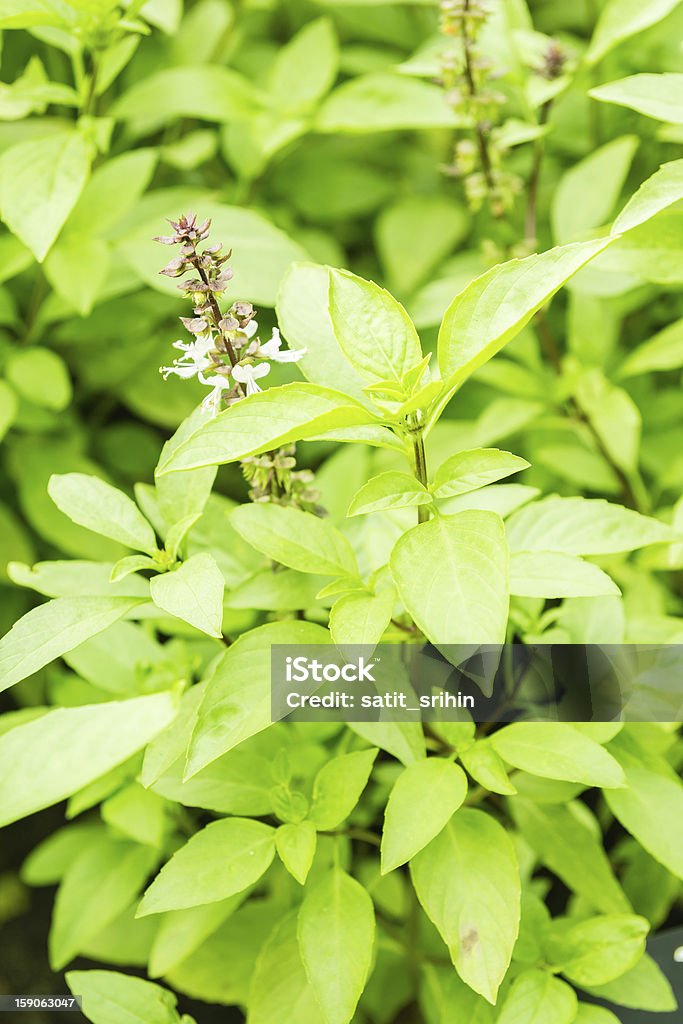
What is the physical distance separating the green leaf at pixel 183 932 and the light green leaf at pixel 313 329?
1.62 feet

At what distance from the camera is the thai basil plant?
680 millimetres

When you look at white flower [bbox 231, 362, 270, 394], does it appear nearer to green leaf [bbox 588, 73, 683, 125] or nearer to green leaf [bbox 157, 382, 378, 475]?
green leaf [bbox 157, 382, 378, 475]

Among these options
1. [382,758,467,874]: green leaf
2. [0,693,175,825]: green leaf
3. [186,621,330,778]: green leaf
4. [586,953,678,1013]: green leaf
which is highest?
[186,621,330,778]: green leaf

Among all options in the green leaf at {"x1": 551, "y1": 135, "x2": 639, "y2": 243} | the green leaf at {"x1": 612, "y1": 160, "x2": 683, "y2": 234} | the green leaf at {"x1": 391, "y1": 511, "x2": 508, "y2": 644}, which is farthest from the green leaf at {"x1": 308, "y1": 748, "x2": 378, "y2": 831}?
the green leaf at {"x1": 551, "y1": 135, "x2": 639, "y2": 243}

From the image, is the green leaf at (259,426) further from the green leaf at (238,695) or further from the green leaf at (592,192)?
the green leaf at (592,192)

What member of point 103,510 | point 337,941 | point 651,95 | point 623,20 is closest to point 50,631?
point 103,510

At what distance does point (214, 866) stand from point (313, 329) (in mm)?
439

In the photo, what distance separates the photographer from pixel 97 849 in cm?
106

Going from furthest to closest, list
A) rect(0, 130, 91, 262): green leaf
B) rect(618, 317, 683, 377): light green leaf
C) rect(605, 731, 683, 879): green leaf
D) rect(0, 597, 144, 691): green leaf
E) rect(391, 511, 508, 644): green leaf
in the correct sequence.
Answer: rect(618, 317, 683, 377): light green leaf
rect(0, 130, 91, 262): green leaf
rect(605, 731, 683, 879): green leaf
rect(0, 597, 144, 691): green leaf
rect(391, 511, 508, 644): green leaf

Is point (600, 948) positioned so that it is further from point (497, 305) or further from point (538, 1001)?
point (497, 305)

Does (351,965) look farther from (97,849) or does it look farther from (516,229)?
(516,229)

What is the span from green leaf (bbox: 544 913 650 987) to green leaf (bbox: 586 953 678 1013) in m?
0.02

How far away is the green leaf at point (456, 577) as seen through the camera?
0.57 m

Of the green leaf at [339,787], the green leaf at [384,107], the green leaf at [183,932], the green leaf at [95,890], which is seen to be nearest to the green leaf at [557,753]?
the green leaf at [339,787]
